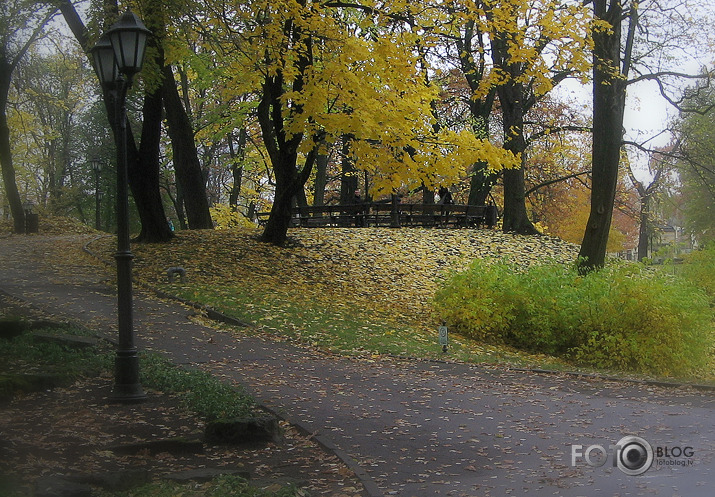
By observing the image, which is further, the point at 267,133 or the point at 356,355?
the point at 267,133

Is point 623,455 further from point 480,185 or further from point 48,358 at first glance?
point 480,185

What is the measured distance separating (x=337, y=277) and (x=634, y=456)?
1266 centimetres

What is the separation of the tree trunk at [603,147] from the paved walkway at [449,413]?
286 inches

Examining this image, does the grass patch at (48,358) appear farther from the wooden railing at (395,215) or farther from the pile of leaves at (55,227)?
the pile of leaves at (55,227)

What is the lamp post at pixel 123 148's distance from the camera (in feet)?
28.4

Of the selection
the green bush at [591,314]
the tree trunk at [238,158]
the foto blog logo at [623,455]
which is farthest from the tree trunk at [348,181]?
the foto blog logo at [623,455]

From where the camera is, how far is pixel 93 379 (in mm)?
9367

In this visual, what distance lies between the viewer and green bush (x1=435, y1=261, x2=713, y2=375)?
14.3 metres

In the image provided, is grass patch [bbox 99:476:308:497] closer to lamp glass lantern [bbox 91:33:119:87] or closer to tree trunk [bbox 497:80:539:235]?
lamp glass lantern [bbox 91:33:119:87]

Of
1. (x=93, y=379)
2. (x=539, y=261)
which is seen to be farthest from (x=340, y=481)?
(x=539, y=261)

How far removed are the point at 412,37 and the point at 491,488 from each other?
11565 mm

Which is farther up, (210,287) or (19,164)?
(19,164)

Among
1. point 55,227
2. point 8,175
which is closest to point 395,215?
point 55,227

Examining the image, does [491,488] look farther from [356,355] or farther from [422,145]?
[422,145]
